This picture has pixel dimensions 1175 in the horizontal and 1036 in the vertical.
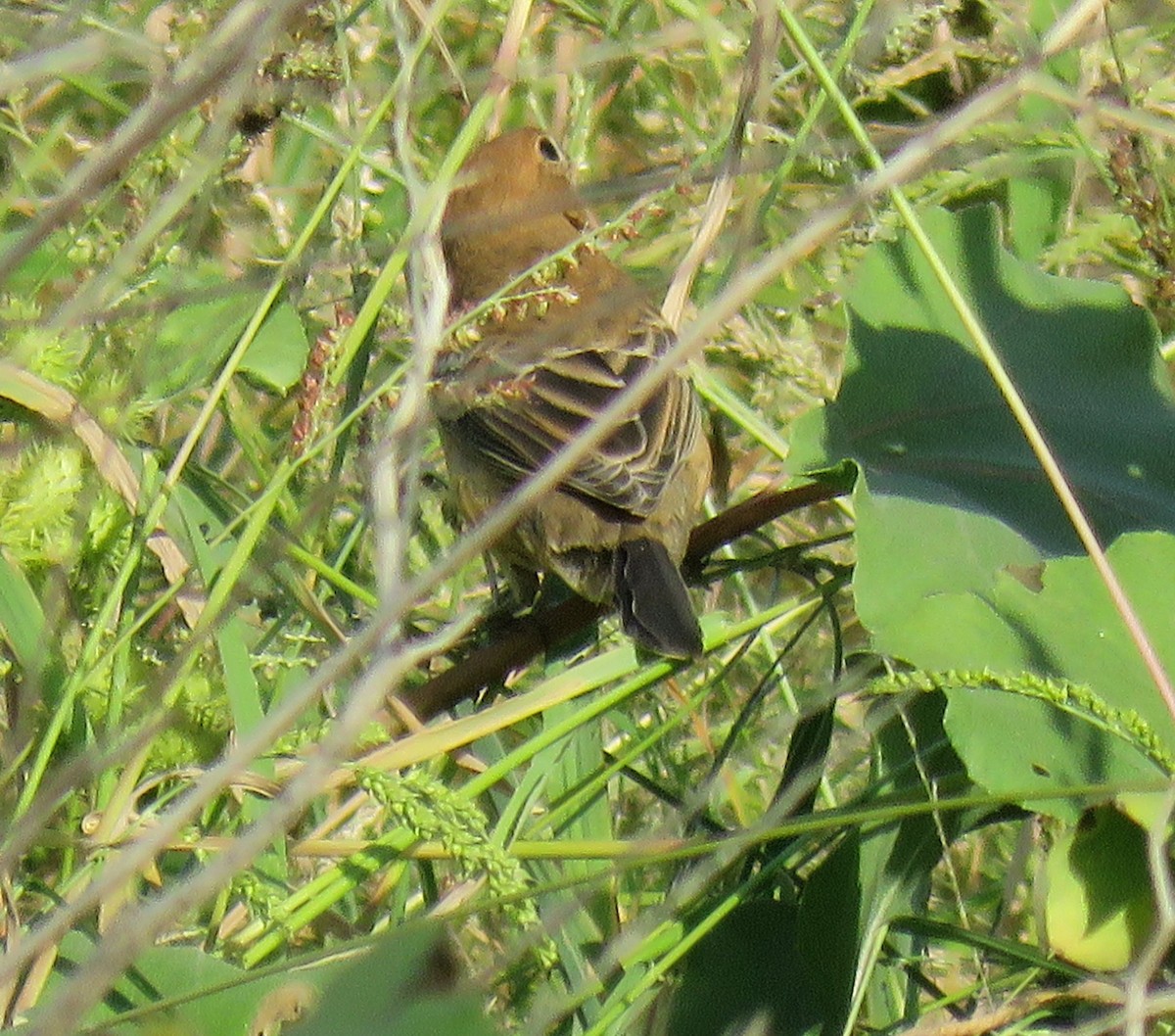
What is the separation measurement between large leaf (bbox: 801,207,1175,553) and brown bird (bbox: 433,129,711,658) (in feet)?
2.58

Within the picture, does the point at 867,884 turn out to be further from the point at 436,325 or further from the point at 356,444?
the point at 356,444

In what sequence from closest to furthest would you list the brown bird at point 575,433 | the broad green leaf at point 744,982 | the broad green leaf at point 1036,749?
the broad green leaf at point 1036,749, the broad green leaf at point 744,982, the brown bird at point 575,433

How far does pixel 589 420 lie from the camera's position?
360cm

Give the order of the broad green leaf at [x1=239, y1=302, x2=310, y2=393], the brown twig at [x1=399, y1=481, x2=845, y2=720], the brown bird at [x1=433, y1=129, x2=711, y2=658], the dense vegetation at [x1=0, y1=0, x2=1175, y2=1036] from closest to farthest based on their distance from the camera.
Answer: the dense vegetation at [x1=0, y1=0, x2=1175, y2=1036], the brown twig at [x1=399, y1=481, x2=845, y2=720], the broad green leaf at [x1=239, y1=302, x2=310, y2=393], the brown bird at [x1=433, y1=129, x2=711, y2=658]

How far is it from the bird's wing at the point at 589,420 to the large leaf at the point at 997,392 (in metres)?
1.11

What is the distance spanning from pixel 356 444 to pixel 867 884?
106cm

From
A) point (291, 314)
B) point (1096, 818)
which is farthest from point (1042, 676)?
point (291, 314)

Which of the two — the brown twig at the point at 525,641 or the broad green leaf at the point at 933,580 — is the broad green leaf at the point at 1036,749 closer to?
the broad green leaf at the point at 933,580

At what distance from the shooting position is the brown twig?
249cm

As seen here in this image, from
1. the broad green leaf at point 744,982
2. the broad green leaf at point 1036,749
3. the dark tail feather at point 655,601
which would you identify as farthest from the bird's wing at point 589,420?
the broad green leaf at point 1036,749

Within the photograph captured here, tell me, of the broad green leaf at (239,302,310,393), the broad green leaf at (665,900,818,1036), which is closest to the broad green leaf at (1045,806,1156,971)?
the broad green leaf at (665,900,818,1036)

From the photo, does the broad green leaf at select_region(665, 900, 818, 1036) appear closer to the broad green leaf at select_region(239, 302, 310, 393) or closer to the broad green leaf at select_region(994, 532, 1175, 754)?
the broad green leaf at select_region(994, 532, 1175, 754)

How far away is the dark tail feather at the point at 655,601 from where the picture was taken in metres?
2.71

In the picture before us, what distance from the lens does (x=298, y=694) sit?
1187 mm
